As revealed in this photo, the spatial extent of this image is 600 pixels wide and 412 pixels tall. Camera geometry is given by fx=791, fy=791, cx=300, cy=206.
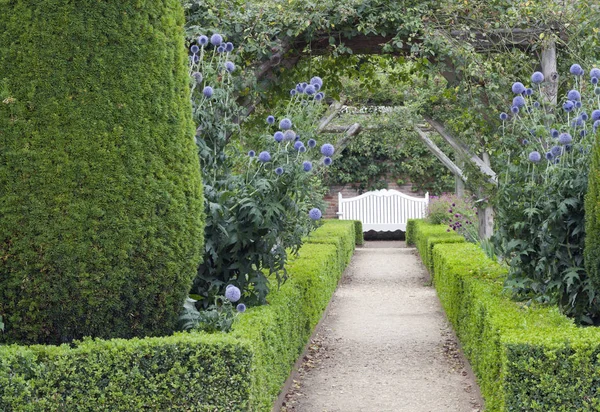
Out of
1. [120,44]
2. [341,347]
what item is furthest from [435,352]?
[120,44]

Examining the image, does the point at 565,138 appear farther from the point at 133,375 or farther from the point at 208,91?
the point at 133,375

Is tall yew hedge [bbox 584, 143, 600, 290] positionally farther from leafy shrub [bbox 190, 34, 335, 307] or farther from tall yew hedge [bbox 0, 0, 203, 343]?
tall yew hedge [bbox 0, 0, 203, 343]

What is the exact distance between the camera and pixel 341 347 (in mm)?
6750

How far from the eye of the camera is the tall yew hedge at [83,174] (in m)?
3.44

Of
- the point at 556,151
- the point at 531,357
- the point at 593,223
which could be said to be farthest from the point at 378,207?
the point at 531,357

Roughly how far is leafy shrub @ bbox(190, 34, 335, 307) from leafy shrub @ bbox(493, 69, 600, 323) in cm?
123

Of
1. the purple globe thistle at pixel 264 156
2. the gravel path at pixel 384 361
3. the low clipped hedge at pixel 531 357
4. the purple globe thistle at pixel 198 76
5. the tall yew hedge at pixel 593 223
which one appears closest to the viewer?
the low clipped hedge at pixel 531 357

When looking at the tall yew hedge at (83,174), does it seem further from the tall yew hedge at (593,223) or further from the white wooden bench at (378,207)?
the white wooden bench at (378,207)

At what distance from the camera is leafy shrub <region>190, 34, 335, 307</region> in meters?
4.50

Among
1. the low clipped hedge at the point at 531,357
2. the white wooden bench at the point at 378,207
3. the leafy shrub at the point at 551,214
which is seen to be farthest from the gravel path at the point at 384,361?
the white wooden bench at the point at 378,207

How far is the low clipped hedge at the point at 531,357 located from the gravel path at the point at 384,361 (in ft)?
1.66

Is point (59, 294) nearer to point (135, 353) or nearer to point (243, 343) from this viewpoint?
point (135, 353)

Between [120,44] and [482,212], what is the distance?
8065mm

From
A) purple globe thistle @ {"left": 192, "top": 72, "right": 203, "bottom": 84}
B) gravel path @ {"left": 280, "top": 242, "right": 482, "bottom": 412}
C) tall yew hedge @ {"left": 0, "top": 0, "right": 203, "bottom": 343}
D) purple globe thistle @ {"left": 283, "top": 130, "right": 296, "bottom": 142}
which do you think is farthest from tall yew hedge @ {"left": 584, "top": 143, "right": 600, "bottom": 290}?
purple globe thistle @ {"left": 192, "top": 72, "right": 203, "bottom": 84}
